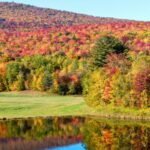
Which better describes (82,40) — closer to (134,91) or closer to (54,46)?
(54,46)

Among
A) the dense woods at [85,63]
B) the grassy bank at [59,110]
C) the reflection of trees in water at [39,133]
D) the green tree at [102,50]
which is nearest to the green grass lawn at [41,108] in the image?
the grassy bank at [59,110]

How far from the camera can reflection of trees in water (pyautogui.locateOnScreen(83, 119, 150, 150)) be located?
54.8m

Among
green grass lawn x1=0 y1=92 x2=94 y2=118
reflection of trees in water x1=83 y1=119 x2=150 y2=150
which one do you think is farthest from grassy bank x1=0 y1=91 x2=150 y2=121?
reflection of trees in water x1=83 y1=119 x2=150 y2=150

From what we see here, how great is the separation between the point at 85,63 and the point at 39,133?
232 ft

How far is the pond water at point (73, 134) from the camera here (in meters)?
56.3

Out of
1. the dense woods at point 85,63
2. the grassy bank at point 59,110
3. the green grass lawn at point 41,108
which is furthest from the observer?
the green grass lawn at point 41,108

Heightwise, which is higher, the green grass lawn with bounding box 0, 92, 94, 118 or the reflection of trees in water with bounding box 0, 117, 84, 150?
the reflection of trees in water with bounding box 0, 117, 84, 150

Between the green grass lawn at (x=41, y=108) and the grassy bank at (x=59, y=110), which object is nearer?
the grassy bank at (x=59, y=110)

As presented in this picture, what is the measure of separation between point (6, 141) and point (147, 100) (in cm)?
2496

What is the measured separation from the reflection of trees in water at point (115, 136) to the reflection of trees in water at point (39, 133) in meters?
1.73

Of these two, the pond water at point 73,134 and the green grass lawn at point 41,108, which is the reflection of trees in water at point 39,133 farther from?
the green grass lawn at point 41,108

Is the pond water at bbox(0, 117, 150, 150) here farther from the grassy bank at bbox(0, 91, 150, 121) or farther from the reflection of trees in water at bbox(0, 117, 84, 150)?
the grassy bank at bbox(0, 91, 150, 121)

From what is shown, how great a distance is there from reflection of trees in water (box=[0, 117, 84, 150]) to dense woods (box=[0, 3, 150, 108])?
335 inches

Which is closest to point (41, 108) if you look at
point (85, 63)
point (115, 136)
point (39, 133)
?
point (39, 133)
